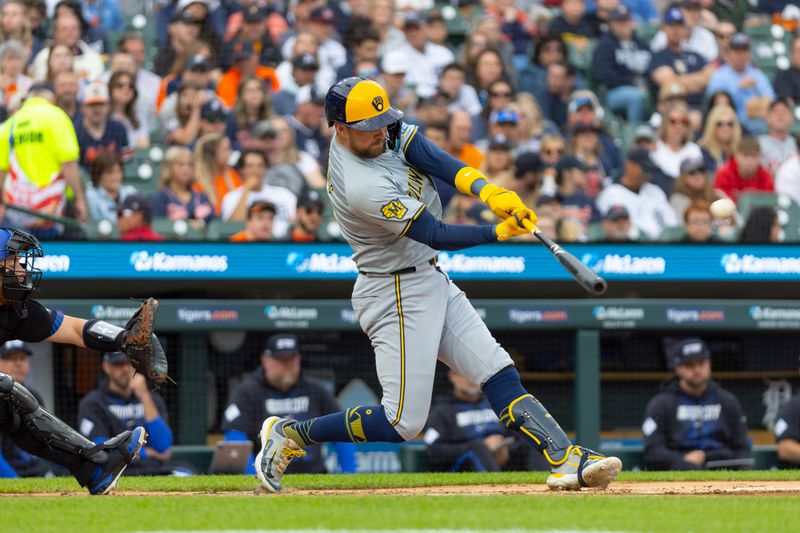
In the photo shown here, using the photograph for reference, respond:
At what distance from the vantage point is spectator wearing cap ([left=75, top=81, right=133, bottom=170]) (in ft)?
31.2

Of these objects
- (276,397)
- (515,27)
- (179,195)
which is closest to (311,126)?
(179,195)

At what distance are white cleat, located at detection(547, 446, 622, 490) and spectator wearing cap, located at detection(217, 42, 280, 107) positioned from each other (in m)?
5.85

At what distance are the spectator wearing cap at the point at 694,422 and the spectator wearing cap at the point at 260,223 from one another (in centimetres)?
272

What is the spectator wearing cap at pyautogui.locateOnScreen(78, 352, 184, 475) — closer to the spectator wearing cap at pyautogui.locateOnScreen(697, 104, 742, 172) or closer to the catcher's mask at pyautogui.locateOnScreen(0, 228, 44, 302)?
the catcher's mask at pyautogui.locateOnScreen(0, 228, 44, 302)

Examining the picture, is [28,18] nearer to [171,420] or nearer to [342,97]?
[171,420]

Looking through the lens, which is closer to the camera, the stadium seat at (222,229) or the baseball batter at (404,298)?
the baseball batter at (404,298)

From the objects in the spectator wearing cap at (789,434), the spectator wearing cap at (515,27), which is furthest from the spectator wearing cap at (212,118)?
the spectator wearing cap at (789,434)

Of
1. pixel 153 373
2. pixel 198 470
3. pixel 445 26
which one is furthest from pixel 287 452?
pixel 445 26

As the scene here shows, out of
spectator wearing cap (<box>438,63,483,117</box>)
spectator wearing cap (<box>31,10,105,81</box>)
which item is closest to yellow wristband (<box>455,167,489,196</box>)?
spectator wearing cap (<box>438,63,483,117</box>)

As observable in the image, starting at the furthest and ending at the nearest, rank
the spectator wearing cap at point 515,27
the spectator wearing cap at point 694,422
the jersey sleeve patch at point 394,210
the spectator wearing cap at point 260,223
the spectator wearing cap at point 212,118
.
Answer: the spectator wearing cap at point 515,27 < the spectator wearing cap at point 212,118 < the spectator wearing cap at point 260,223 < the spectator wearing cap at point 694,422 < the jersey sleeve patch at point 394,210

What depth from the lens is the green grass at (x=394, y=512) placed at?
4.38 m

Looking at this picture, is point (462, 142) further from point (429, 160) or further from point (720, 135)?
point (429, 160)

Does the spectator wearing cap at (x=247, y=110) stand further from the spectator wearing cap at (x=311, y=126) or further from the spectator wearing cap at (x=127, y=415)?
the spectator wearing cap at (x=127, y=415)

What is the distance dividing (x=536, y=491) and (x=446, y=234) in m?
1.28
